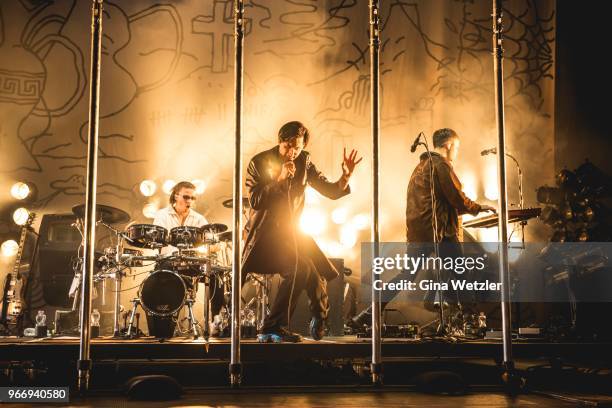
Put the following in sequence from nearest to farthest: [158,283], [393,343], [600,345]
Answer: [393,343], [600,345], [158,283]

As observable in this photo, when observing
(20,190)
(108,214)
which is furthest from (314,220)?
(20,190)

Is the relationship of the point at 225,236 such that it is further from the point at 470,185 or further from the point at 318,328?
the point at 470,185

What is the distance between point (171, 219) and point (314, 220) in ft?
7.57

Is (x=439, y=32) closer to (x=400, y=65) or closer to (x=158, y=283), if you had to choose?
(x=400, y=65)

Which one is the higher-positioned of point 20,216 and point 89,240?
point 20,216

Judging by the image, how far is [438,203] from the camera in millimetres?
7531

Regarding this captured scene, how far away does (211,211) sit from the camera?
9977mm

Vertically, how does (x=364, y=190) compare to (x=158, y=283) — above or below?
above

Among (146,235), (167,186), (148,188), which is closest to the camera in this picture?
(146,235)

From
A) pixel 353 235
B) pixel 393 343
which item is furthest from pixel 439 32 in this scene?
pixel 393 343

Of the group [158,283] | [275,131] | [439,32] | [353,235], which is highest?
[439,32]

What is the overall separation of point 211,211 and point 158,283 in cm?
290

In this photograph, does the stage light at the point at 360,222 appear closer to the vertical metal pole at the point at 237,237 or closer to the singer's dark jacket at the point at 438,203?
the singer's dark jacket at the point at 438,203

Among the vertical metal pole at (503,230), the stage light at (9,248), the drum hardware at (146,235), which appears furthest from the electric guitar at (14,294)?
the vertical metal pole at (503,230)
